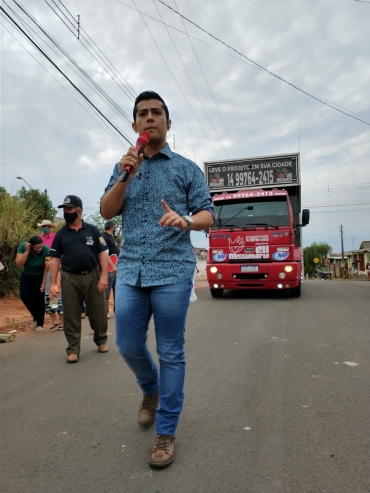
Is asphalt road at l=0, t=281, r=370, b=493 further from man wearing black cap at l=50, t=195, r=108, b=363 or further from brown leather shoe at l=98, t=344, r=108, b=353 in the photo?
man wearing black cap at l=50, t=195, r=108, b=363

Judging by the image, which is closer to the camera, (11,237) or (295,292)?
(11,237)

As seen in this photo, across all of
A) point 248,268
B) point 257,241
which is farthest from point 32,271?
point 257,241

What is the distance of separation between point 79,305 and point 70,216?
1056mm

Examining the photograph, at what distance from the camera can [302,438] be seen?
2588mm

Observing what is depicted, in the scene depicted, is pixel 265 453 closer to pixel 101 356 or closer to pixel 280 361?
pixel 280 361

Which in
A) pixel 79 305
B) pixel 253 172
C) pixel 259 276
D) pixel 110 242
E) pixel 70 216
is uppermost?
pixel 253 172

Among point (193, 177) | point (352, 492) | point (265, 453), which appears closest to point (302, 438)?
point (265, 453)

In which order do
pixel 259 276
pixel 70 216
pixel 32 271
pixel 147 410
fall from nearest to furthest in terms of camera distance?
pixel 147 410, pixel 70 216, pixel 32 271, pixel 259 276

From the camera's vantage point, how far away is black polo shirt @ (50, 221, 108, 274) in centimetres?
479

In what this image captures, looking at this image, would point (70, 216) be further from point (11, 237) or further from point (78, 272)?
point (11, 237)

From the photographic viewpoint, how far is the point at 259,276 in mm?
9742

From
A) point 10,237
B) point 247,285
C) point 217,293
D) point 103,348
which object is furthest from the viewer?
point 217,293

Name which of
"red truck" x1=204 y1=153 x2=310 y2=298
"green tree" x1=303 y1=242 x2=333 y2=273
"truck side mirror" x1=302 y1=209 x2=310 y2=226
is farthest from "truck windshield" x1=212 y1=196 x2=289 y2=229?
"green tree" x1=303 y1=242 x2=333 y2=273

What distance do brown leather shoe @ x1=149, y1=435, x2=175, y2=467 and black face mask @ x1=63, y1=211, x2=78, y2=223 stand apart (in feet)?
10.1
